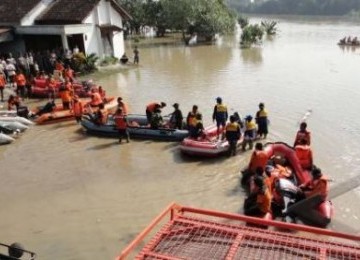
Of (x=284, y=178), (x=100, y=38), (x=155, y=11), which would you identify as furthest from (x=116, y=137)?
(x=155, y=11)

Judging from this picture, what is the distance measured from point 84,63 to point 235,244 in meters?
22.0

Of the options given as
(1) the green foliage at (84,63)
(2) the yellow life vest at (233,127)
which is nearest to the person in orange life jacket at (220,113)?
(2) the yellow life vest at (233,127)

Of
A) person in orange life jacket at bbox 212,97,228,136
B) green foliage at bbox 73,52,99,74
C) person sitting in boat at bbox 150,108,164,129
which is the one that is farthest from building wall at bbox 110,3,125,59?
person in orange life jacket at bbox 212,97,228,136

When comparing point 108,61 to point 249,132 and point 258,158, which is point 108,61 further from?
point 258,158

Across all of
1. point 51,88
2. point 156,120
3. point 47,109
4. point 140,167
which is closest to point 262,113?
point 156,120

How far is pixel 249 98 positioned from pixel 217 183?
976 centimetres

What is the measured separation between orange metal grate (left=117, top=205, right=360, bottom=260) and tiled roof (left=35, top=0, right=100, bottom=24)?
23.4 meters

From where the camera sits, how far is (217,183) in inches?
441

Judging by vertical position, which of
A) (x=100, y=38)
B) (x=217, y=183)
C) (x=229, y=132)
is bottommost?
(x=217, y=183)

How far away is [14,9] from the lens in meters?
27.8

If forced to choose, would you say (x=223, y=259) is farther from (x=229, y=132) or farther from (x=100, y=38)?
(x=100, y=38)

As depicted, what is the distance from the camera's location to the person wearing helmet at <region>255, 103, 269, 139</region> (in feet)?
44.8

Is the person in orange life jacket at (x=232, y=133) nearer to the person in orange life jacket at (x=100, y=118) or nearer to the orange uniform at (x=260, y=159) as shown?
the orange uniform at (x=260, y=159)

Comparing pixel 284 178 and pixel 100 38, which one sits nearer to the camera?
pixel 284 178
